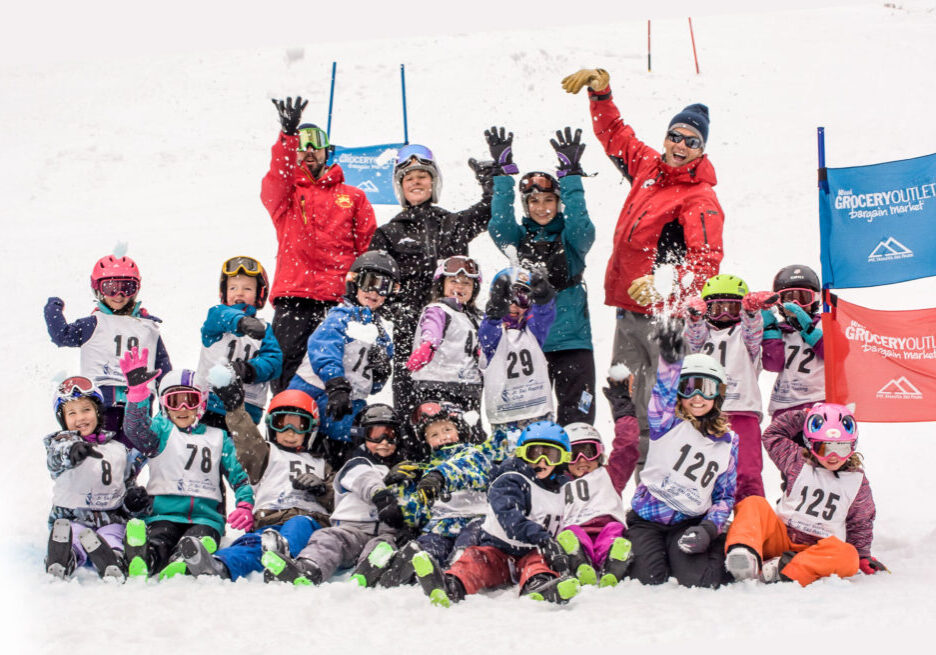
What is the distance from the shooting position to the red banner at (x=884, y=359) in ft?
22.5

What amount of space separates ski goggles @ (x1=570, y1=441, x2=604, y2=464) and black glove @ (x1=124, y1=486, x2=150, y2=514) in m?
2.68

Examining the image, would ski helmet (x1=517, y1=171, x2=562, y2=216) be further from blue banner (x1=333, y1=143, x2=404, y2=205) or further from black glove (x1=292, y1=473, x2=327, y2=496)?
blue banner (x1=333, y1=143, x2=404, y2=205)

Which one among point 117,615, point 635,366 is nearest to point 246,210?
Result: point 635,366

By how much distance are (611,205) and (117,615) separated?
11429 millimetres

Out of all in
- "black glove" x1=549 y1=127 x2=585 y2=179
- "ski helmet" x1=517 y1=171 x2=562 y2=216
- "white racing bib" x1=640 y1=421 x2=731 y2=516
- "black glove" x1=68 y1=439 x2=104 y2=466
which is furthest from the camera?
"ski helmet" x1=517 y1=171 x2=562 y2=216

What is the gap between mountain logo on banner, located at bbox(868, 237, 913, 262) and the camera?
7098mm

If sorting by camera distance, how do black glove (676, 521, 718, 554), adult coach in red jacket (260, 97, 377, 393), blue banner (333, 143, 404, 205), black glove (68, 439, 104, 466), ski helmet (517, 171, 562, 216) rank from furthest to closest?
1. blue banner (333, 143, 404, 205)
2. adult coach in red jacket (260, 97, 377, 393)
3. ski helmet (517, 171, 562, 216)
4. black glove (68, 439, 104, 466)
5. black glove (676, 521, 718, 554)

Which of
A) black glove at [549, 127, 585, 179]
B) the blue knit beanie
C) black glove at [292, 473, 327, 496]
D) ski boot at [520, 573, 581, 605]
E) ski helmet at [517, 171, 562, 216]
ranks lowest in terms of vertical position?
ski boot at [520, 573, 581, 605]

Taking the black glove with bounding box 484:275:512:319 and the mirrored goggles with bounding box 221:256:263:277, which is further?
the mirrored goggles with bounding box 221:256:263:277

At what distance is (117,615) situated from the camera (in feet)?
16.5

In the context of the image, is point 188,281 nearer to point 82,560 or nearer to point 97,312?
point 97,312

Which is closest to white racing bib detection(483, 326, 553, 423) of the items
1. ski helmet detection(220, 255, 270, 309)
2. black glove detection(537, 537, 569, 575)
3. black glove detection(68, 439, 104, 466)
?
black glove detection(537, 537, 569, 575)

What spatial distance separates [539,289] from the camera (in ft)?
22.5

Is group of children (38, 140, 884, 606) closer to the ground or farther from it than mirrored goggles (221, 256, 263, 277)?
closer to the ground
